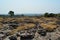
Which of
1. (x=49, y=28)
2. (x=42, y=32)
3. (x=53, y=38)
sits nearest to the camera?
(x=53, y=38)

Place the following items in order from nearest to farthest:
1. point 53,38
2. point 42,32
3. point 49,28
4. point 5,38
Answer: point 53,38 → point 5,38 → point 42,32 → point 49,28

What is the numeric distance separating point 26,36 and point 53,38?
367cm

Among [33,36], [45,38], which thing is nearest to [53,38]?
[45,38]

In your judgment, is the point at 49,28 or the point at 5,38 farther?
the point at 49,28

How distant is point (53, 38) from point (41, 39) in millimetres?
1636

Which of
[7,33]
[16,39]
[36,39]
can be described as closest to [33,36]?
[36,39]

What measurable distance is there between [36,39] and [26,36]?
1.43 metres

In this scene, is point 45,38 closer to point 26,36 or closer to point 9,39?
point 26,36

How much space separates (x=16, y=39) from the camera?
2019 centimetres

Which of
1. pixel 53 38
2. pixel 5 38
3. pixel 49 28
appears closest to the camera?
pixel 53 38

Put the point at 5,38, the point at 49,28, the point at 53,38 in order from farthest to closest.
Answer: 1. the point at 49,28
2. the point at 5,38
3. the point at 53,38

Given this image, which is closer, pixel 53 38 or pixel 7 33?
pixel 53 38

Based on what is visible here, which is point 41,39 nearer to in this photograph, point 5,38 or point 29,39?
point 29,39

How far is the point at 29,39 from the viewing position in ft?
67.6
